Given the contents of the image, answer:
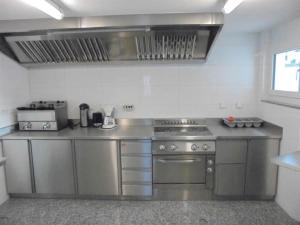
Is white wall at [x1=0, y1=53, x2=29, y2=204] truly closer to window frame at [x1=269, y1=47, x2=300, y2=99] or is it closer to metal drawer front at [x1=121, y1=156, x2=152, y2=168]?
metal drawer front at [x1=121, y1=156, x2=152, y2=168]

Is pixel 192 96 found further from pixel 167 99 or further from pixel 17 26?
pixel 17 26

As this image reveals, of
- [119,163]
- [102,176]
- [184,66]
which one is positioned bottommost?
[102,176]

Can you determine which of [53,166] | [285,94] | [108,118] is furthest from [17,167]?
[285,94]

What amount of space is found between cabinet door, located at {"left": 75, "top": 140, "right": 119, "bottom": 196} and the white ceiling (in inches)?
57.7

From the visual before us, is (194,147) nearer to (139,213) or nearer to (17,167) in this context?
(139,213)

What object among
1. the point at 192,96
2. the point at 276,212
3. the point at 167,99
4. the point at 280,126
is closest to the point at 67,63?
the point at 167,99

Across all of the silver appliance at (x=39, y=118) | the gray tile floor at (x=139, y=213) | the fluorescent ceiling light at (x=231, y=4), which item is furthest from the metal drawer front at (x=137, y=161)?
the fluorescent ceiling light at (x=231, y=4)

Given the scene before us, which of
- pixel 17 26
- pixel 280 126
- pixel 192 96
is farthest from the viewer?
pixel 192 96

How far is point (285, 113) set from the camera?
8.11ft

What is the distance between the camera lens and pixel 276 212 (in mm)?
2453

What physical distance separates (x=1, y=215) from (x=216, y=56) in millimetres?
3409

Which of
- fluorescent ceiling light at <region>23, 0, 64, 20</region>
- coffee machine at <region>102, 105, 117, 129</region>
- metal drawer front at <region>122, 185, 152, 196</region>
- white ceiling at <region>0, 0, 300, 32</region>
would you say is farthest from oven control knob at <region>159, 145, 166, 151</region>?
fluorescent ceiling light at <region>23, 0, 64, 20</region>

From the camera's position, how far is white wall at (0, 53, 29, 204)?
2.71 metres

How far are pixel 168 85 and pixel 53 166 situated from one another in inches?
74.6
